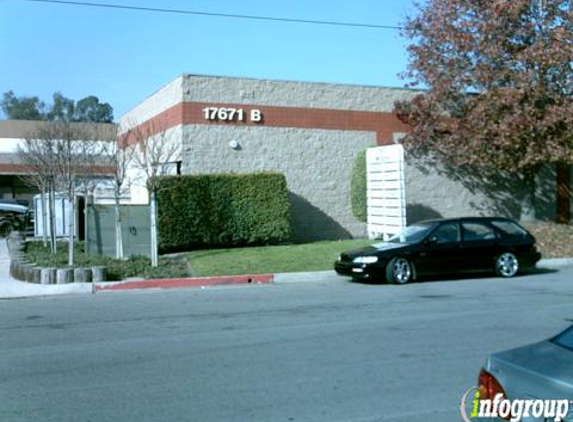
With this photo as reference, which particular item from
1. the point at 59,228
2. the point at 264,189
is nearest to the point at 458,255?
the point at 264,189

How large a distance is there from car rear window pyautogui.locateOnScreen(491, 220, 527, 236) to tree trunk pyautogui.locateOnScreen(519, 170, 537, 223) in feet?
29.5

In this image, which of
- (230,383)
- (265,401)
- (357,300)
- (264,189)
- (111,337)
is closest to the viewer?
(265,401)

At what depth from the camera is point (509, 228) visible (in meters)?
16.3

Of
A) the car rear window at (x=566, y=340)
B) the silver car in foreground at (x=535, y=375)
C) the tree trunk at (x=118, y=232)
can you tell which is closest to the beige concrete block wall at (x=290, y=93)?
the tree trunk at (x=118, y=232)

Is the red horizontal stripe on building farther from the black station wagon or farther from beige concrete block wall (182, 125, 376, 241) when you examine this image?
the black station wagon

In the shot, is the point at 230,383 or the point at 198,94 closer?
the point at 230,383

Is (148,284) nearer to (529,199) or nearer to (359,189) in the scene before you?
(359,189)

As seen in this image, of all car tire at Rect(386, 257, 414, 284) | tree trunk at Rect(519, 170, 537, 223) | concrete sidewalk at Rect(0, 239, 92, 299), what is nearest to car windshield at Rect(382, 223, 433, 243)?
car tire at Rect(386, 257, 414, 284)

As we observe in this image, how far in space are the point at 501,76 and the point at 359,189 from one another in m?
5.82

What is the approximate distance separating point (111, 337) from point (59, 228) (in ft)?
55.0

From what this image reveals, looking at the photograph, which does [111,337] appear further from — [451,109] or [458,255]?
[451,109]

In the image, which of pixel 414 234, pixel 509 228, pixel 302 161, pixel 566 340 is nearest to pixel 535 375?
pixel 566 340

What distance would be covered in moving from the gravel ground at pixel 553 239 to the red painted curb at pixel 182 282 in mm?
9154

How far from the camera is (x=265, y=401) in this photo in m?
6.06
